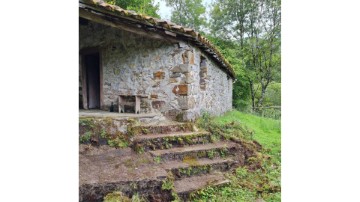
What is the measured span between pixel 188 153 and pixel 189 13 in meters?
6.82

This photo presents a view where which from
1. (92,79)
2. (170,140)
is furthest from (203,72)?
(92,79)

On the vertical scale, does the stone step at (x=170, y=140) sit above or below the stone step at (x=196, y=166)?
above

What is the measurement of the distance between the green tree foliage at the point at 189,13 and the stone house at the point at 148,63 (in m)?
3.26

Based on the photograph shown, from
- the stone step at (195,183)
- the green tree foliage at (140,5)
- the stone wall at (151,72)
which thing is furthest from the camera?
the green tree foliage at (140,5)

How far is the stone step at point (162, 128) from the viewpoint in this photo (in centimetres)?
364

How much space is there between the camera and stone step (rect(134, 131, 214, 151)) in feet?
11.1

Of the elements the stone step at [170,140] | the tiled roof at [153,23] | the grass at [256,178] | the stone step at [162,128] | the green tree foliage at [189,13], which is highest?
the green tree foliage at [189,13]

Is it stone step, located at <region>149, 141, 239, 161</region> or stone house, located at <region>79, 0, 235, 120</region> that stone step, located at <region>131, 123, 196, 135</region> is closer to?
stone house, located at <region>79, 0, 235, 120</region>

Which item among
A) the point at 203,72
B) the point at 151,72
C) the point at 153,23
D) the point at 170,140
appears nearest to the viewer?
the point at 170,140

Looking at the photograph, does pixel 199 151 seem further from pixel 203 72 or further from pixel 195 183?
pixel 203 72

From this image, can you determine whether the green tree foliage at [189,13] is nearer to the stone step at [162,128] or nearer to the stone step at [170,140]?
the stone step at [162,128]

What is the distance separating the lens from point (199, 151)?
3.43 meters

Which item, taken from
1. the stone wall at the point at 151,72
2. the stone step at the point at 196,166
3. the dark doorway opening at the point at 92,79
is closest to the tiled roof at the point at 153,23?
the stone wall at the point at 151,72
